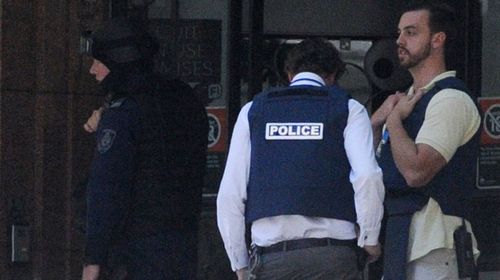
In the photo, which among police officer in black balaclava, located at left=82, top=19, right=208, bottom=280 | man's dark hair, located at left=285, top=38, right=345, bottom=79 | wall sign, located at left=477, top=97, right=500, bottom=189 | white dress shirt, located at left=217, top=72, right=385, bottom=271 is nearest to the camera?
white dress shirt, located at left=217, top=72, right=385, bottom=271

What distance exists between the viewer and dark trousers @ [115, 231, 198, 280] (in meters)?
5.51

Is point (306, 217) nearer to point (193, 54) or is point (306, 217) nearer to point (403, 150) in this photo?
point (403, 150)

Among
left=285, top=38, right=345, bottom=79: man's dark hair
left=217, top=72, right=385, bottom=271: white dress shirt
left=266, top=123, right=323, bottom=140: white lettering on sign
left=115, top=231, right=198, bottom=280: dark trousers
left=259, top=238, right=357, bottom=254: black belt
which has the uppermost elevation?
left=285, top=38, right=345, bottom=79: man's dark hair

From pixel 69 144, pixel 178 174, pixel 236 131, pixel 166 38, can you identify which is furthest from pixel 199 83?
pixel 236 131

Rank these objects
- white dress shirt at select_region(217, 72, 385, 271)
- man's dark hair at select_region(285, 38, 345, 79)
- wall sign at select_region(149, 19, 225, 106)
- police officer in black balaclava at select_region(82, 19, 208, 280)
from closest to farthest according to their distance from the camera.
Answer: white dress shirt at select_region(217, 72, 385, 271) < man's dark hair at select_region(285, 38, 345, 79) < police officer in black balaclava at select_region(82, 19, 208, 280) < wall sign at select_region(149, 19, 225, 106)

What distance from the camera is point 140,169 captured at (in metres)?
5.51

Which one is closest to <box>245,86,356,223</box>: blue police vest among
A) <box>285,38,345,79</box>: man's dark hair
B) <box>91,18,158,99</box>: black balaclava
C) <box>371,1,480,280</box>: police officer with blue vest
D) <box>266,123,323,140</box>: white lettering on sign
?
<box>266,123,323,140</box>: white lettering on sign

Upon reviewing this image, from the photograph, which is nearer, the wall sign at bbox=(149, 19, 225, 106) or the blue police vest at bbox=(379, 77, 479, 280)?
the blue police vest at bbox=(379, 77, 479, 280)

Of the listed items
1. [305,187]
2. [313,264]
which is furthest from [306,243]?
[305,187]

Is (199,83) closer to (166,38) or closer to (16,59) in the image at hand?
(166,38)

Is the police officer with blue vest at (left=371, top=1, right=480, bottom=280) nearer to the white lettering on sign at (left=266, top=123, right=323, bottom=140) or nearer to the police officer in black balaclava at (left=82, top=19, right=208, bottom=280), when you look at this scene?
the white lettering on sign at (left=266, top=123, right=323, bottom=140)

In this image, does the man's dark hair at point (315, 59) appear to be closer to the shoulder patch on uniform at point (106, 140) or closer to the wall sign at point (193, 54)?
the shoulder patch on uniform at point (106, 140)

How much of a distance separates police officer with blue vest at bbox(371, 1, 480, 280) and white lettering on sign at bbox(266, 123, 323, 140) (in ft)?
0.94

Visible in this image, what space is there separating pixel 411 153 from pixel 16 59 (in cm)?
337
